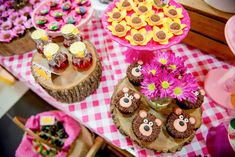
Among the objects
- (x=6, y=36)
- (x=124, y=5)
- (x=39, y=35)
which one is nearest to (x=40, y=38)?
(x=39, y=35)

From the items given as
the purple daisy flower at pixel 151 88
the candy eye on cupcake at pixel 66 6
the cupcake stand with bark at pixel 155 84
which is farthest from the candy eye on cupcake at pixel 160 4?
the candy eye on cupcake at pixel 66 6

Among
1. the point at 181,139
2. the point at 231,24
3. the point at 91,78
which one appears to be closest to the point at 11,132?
the point at 91,78

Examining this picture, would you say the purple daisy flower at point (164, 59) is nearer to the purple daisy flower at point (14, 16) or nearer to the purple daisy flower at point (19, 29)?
the purple daisy flower at point (19, 29)

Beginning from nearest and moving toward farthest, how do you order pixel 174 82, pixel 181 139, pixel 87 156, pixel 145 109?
pixel 174 82, pixel 181 139, pixel 145 109, pixel 87 156

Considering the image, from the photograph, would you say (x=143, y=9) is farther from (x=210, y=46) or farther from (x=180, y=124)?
(x=180, y=124)

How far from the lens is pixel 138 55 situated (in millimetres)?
1363

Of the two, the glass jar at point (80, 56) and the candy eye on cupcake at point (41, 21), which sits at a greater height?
the candy eye on cupcake at point (41, 21)

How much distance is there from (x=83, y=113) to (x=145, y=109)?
359 millimetres

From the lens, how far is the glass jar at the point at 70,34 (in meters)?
1.23

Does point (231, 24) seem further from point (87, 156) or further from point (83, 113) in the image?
point (87, 156)

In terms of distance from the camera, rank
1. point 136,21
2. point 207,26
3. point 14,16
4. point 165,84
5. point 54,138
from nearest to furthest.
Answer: point 165,84
point 136,21
point 207,26
point 14,16
point 54,138

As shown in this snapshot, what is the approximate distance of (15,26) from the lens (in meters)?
1.50

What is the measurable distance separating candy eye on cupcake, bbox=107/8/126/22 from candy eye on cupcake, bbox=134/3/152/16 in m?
0.07

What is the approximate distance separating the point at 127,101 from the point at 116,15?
427 millimetres
